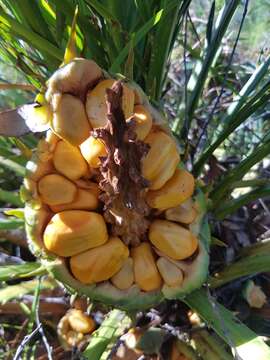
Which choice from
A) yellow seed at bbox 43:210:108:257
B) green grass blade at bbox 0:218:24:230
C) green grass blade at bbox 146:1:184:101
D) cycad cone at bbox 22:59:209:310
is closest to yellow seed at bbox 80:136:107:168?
cycad cone at bbox 22:59:209:310

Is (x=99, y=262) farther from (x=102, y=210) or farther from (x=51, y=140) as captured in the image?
(x=51, y=140)

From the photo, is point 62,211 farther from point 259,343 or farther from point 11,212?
point 259,343

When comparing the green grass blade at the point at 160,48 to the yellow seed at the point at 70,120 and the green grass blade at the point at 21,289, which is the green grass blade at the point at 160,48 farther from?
the green grass blade at the point at 21,289

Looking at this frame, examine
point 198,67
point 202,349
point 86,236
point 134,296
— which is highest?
point 198,67

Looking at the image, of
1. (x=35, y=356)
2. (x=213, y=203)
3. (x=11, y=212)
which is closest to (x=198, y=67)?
(x=213, y=203)

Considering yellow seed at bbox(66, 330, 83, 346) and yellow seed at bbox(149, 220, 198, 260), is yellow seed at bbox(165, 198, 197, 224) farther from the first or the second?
yellow seed at bbox(66, 330, 83, 346)
